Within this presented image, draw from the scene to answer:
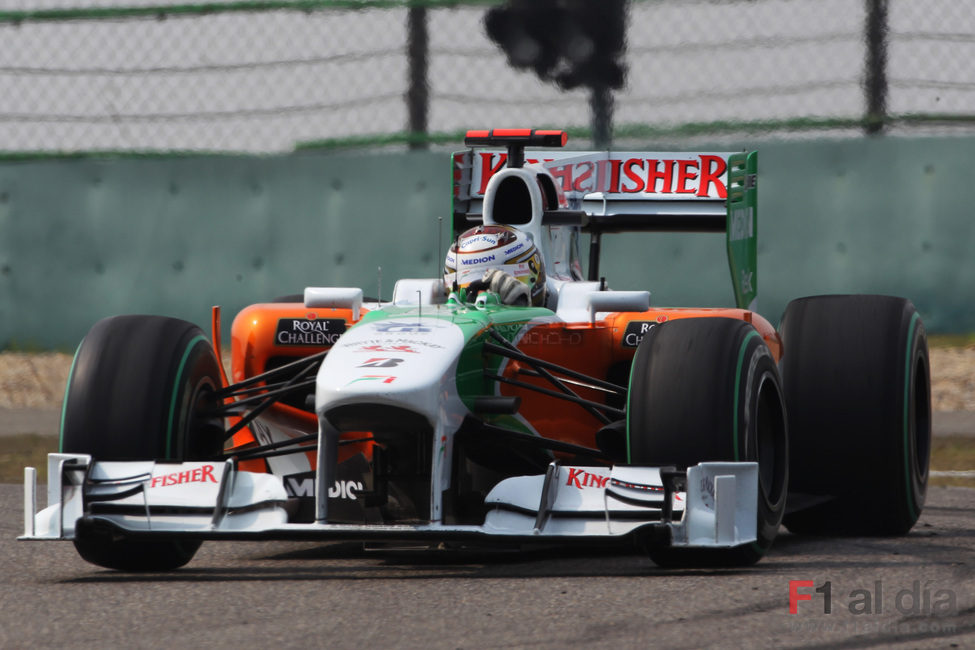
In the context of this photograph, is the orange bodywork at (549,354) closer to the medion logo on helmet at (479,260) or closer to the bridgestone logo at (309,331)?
the bridgestone logo at (309,331)

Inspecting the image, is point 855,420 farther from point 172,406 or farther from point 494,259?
point 172,406

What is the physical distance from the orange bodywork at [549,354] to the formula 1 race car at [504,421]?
1 centimetres

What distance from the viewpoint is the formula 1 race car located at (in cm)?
564

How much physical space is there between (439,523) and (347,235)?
638 cm

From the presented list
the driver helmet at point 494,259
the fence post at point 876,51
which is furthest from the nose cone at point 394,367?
the fence post at point 876,51

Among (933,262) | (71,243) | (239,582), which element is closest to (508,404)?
(239,582)

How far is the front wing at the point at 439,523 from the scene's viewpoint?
552 centimetres

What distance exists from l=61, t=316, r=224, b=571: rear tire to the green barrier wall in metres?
4.86

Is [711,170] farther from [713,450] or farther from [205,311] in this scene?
[205,311]

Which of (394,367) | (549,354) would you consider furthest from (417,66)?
(394,367)

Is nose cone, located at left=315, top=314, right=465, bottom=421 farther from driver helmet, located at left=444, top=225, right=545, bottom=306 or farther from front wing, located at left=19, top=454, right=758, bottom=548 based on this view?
driver helmet, located at left=444, top=225, right=545, bottom=306

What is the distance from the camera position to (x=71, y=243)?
475 inches

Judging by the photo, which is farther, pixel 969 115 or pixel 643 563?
pixel 969 115

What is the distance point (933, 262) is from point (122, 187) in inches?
225
